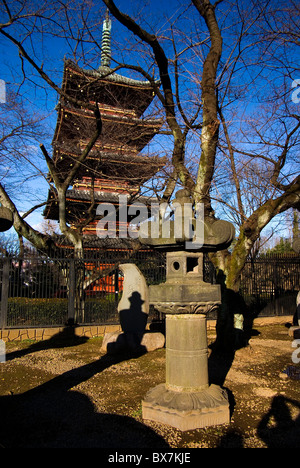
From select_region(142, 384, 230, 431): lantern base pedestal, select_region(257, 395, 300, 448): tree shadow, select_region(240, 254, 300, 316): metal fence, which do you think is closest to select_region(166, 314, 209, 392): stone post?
select_region(142, 384, 230, 431): lantern base pedestal

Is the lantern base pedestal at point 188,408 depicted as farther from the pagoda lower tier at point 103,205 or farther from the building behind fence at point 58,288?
the pagoda lower tier at point 103,205

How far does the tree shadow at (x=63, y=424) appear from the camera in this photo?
3420 millimetres

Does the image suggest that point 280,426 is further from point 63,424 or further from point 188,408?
point 63,424

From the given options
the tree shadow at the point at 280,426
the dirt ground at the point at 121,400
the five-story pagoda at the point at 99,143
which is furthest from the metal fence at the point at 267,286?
the tree shadow at the point at 280,426

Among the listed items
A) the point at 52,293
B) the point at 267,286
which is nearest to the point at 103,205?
the point at 52,293

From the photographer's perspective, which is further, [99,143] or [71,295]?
[99,143]

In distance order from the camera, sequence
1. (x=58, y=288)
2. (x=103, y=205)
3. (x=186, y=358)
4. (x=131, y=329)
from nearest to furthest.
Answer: (x=186, y=358) < (x=131, y=329) < (x=58, y=288) < (x=103, y=205)

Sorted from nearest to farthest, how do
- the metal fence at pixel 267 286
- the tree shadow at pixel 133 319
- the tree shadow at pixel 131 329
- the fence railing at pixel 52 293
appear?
the tree shadow at pixel 131 329 < the tree shadow at pixel 133 319 < the fence railing at pixel 52 293 < the metal fence at pixel 267 286

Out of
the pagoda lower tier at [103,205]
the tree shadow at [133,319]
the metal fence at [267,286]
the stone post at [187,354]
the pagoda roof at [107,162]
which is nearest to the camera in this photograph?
the stone post at [187,354]

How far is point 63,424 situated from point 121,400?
1010 millimetres

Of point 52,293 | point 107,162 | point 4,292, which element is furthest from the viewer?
point 107,162

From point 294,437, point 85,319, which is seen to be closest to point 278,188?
point 294,437

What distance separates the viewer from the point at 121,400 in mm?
4711
